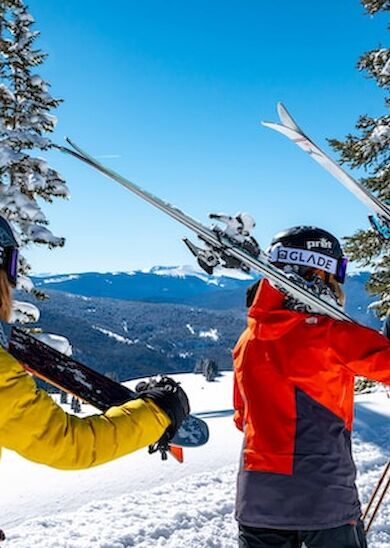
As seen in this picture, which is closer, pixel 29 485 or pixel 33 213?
pixel 29 485

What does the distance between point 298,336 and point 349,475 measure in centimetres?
70

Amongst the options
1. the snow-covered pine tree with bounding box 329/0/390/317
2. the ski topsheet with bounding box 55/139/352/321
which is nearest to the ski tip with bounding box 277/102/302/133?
the ski topsheet with bounding box 55/139/352/321

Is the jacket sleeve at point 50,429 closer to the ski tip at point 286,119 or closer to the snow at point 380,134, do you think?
the ski tip at point 286,119

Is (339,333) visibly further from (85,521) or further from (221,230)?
(85,521)

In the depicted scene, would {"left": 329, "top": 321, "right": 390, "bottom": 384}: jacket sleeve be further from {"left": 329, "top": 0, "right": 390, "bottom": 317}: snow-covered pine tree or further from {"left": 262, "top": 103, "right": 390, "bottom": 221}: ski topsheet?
{"left": 329, "top": 0, "right": 390, "bottom": 317}: snow-covered pine tree

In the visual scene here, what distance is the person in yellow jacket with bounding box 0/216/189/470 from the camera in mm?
1736

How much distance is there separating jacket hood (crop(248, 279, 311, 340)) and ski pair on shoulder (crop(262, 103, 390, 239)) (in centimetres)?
170

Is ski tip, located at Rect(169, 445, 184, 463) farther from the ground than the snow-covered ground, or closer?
farther from the ground

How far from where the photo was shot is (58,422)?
1788mm

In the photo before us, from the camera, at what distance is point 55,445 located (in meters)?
1.78

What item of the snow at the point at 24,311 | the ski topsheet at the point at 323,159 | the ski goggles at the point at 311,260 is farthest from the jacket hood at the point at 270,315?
the snow at the point at 24,311

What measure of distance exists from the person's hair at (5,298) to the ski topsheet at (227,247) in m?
1.24

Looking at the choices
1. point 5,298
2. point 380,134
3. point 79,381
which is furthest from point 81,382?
point 380,134

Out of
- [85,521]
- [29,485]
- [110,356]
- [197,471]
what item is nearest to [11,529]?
[85,521]
